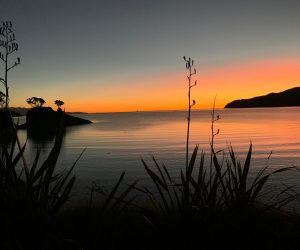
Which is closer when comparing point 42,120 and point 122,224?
point 122,224

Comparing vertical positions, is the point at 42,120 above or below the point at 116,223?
below

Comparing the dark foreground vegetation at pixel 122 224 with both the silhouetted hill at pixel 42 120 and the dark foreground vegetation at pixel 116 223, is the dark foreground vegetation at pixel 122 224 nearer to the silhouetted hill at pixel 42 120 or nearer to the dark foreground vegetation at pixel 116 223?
the dark foreground vegetation at pixel 116 223

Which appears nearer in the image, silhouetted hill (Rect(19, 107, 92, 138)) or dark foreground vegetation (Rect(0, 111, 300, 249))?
dark foreground vegetation (Rect(0, 111, 300, 249))

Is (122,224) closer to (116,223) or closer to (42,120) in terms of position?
(116,223)

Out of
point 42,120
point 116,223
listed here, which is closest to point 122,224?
point 116,223

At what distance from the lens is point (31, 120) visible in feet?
233

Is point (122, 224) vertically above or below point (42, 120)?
above

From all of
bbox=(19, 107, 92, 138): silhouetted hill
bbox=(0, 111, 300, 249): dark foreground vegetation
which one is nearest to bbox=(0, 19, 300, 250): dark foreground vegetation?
bbox=(0, 111, 300, 249): dark foreground vegetation

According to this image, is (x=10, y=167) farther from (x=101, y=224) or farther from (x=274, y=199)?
(x=274, y=199)

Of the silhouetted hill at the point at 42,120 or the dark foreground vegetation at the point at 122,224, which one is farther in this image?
the silhouetted hill at the point at 42,120

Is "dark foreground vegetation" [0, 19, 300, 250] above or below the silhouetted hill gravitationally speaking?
above

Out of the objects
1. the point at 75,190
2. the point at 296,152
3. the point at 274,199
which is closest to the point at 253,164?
the point at 296,152

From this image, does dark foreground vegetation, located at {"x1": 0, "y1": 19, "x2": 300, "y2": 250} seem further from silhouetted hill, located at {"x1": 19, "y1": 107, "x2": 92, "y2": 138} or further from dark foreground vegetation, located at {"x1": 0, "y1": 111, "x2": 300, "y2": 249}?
silhouetted hill, located at {"x1": 19, "y1": 107, "x2": 92, "y2": 138}

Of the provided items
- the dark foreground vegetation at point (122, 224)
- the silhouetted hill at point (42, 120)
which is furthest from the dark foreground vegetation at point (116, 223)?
the silhouetted hill at point (42, 120)
